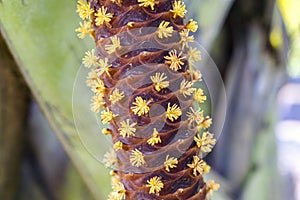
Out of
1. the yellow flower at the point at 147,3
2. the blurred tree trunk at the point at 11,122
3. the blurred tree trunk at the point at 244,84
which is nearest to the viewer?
the yellow flower at the point at 147,3

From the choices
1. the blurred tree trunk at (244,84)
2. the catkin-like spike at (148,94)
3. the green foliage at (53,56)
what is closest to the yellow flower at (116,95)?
the catkin-like spike at (148,94)

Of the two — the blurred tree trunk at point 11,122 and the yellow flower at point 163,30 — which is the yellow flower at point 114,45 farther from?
the blurred tree trunk at point 11,122

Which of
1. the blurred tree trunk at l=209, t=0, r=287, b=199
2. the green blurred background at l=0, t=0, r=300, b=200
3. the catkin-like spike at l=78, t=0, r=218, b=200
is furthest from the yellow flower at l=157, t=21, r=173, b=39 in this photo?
the blurred tree trunk at l=209, t=0, r=287, b=199

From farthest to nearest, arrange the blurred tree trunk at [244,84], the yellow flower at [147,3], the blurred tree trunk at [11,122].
A: the blurred tree trunk at [244,84] → the blurred tree trunk at [11,122] → the yellow flower at [147,3]

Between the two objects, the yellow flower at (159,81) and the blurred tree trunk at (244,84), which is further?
the blurred tree trunk at (244,84)

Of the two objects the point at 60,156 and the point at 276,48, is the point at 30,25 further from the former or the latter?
the point at 276,48

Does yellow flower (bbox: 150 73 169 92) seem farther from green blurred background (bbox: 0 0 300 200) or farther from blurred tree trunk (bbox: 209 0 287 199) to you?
blurred tree trunk (bbox: 209 0 287 199)

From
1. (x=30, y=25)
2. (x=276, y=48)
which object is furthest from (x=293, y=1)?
(x=30, y=25)
